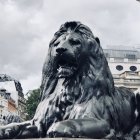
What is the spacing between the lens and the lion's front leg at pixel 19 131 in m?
5.35

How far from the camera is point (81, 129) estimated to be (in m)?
4.86

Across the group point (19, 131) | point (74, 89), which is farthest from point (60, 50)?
point (19, 131)

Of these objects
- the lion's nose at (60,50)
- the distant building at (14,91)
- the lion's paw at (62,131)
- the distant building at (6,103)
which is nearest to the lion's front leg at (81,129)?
the lion's paw at (62,131)

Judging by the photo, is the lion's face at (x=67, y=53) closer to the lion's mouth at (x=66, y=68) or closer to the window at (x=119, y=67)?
the lion's mouth at (x=66, y=68)

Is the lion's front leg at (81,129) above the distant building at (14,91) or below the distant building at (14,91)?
below

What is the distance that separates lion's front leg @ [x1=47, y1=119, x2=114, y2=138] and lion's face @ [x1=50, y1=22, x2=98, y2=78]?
66cm

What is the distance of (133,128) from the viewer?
19.7 ft

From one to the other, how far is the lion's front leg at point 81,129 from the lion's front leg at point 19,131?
0.63 metres

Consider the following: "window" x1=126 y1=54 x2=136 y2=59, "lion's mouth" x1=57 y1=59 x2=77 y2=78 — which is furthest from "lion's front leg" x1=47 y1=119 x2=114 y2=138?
"window" x1=126 y1=54 x2=136 y2=59

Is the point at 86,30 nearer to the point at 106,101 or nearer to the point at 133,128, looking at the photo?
the point at 106,101

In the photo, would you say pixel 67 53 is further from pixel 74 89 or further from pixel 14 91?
pixel 14 91

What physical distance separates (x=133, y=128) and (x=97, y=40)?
1.01 m

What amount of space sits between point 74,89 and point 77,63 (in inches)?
9.9

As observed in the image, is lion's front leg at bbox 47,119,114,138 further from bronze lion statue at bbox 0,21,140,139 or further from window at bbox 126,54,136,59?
window at bbox 126,54,136,59
